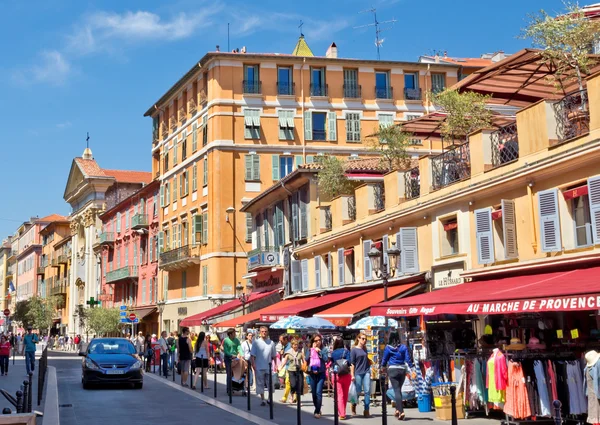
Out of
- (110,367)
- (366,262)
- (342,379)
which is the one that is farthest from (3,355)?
(342,379)

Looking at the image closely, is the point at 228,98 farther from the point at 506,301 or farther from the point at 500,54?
the point at 506,301

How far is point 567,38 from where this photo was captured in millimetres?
18719

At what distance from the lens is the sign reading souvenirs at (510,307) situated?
11.9 metres

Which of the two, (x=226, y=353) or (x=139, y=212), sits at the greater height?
Answer: (x=139, y=212)

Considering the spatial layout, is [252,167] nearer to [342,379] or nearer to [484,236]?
[484,236]

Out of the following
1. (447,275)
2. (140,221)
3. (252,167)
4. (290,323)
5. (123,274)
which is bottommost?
(290,323)

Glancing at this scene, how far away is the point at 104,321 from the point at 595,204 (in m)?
49.7

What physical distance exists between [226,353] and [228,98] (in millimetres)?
27609

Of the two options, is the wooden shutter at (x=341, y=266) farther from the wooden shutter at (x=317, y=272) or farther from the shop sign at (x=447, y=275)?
the shop sign at (x=447, y=275)

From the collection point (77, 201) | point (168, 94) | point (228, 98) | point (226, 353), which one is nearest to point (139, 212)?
point (168, 94)

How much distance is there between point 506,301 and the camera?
13.6 meters

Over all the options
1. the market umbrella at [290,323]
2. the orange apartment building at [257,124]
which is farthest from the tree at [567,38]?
the orange apartment building at [257,124]

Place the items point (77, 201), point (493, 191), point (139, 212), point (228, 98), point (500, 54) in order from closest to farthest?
point (493, 191), point (228, 98), point (500, 54), point (139, 212), point (77, 201)

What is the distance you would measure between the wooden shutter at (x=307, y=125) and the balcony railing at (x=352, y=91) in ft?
8.80
